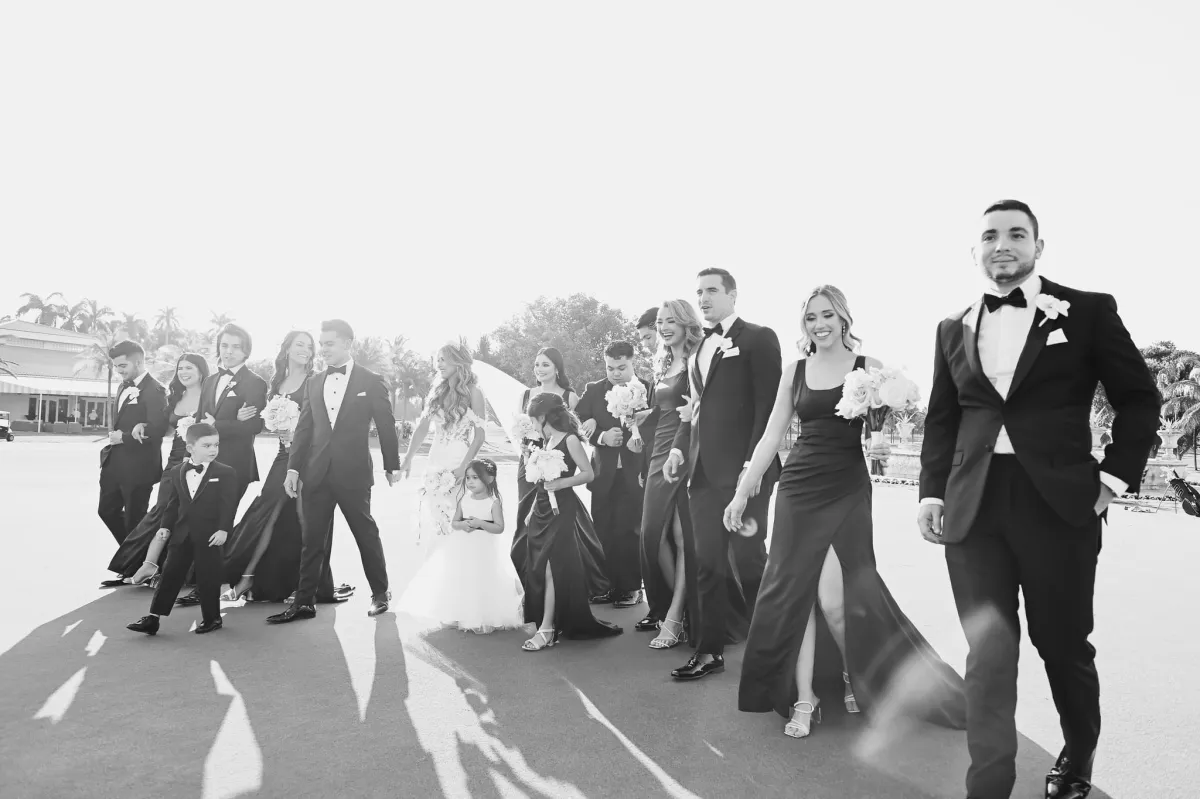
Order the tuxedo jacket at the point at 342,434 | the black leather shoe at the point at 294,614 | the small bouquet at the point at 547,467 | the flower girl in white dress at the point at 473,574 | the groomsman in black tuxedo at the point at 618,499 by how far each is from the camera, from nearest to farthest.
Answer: the small bouquet at the point at 547,467
the flower girl in white dress at the point at 473,574
the black leather shoe at the point at 294,614
the tuxedo jacket at the point at 342,434
the groomsman in black tuxedo at the point at 618,499

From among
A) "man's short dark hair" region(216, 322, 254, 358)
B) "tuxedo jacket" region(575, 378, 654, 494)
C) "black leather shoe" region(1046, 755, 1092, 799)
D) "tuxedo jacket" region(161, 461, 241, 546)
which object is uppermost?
"man's short dark hair" region(216, 322, 254, 358)

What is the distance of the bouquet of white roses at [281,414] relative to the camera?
7.32 m

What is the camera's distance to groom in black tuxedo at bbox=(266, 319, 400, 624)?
672 cm

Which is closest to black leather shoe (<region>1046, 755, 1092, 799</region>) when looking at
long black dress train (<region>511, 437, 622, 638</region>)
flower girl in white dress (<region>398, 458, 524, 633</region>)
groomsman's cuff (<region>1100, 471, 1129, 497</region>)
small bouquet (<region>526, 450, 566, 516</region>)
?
groomsman's cuff (<region>1100, 471, 1129, 497</region>)

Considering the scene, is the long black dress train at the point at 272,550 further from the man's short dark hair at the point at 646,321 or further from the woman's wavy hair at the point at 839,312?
the woman's wavy hair at the point at 839,312

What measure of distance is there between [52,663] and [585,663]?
342cm

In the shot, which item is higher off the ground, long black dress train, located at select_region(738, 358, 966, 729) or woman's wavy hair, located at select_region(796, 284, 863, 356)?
woman's wavy hair, located at select_region(796, 284, 863, 356)

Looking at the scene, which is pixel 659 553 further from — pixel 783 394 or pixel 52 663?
pixel 52 663

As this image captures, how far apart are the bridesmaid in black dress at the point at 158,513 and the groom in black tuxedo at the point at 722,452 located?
499 centimetres

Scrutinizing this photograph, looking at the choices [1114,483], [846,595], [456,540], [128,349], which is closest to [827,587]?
[846,595]

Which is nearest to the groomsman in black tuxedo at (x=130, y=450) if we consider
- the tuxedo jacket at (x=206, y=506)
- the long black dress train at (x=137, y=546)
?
the long black dress train at (x=137, y=546)

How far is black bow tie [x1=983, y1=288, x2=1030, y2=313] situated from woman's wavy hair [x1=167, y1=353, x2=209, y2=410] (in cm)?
724

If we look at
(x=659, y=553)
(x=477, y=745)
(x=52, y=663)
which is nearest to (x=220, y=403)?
(x=52, y=663)

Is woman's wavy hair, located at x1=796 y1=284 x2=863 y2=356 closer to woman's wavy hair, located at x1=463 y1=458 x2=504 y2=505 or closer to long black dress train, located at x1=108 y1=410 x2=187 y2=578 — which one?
woman's wavy hair, located at x1=463 y1=458 x2=504 y2=505
